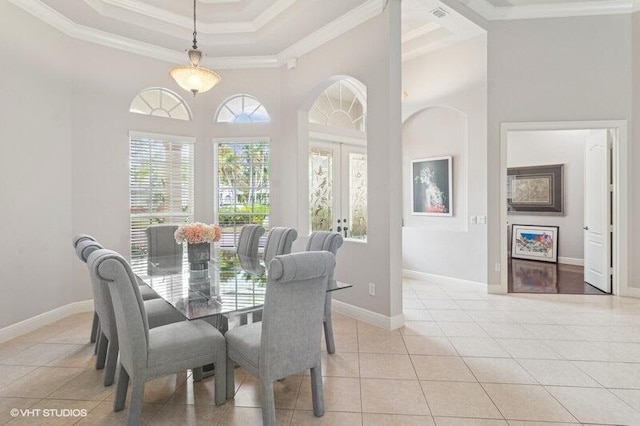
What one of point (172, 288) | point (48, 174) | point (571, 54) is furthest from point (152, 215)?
point (571, 54)

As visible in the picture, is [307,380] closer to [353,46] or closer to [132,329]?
[132,329]

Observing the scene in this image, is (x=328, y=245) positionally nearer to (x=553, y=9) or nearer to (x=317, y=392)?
(x=317, y=392)

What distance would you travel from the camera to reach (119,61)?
432 cm

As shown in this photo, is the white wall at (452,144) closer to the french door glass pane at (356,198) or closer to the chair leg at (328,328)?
the french door glass pane at (356,198)

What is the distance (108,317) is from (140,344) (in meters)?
0.59

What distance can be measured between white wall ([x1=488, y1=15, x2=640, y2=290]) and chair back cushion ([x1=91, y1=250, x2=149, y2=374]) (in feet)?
14.8

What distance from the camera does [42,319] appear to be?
12.0ft

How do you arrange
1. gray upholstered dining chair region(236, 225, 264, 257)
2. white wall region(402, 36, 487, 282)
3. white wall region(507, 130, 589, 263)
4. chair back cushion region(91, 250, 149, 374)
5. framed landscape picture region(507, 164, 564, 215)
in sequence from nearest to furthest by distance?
chair back cushion region(91, 250, 149, 374), gray upholstered dining chair region(236, 225, 264, 257), white wall region(402, 36, 487, 282), white wall region(507, 130, 589, 263), framed landscape picture region(507, 164, 564, 215)

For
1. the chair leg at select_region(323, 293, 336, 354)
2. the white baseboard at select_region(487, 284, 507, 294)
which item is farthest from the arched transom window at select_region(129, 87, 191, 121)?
the white baseboard at select_region(487, 284, 507, 294)

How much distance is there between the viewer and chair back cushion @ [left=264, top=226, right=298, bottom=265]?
338 cm

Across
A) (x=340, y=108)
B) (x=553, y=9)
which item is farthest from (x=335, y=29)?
(x=553, y=9)

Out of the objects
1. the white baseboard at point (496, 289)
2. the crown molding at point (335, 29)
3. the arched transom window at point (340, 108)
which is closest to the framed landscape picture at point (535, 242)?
the white baseboard at point (496, 289)

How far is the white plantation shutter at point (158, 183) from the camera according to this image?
4.46m

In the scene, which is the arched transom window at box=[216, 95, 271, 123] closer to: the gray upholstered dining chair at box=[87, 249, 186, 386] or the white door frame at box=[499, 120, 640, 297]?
the gray upholstered dining chair at box=[87, 249, 186, 386]
